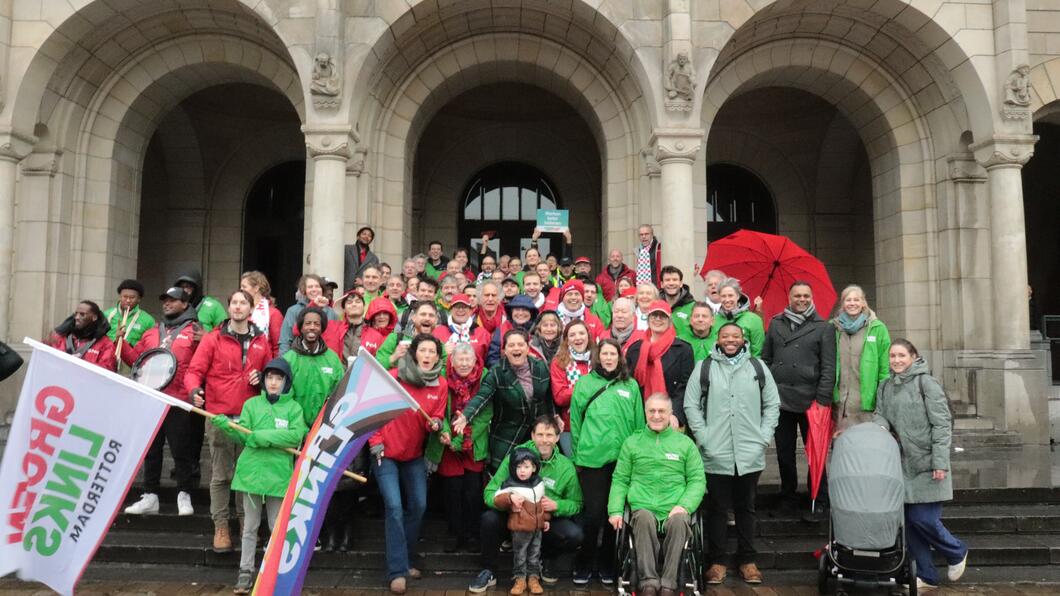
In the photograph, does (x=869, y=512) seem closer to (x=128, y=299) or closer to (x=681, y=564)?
(x=681, y=564)

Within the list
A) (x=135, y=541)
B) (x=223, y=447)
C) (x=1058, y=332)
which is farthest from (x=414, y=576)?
(x=1058, y=332)

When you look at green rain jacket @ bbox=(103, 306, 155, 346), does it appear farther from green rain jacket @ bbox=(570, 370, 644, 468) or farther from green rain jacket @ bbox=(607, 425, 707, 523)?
green rain jacket @ bbox=(607, 425, 707, 523)

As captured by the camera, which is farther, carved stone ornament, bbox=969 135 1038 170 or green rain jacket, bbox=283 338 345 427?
carved stone ornament, bbox=969 135 1038 170

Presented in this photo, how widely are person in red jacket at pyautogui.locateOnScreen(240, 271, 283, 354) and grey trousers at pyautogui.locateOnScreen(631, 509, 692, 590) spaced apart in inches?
141

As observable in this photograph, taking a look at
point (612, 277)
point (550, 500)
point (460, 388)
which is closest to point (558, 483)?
point (550, 500)

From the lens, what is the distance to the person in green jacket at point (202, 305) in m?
6.39

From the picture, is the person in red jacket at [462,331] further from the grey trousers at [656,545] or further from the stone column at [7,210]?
the stone column at [7,210]

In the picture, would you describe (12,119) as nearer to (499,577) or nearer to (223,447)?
(223,447)

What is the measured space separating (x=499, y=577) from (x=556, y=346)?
1.89 m

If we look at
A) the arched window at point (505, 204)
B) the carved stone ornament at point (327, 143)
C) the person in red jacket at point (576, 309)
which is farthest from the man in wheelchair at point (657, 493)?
the arched window at point (505, 204)

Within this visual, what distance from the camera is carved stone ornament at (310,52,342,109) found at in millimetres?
9633

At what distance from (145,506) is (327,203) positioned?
498 cm

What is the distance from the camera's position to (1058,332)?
48.7 ft

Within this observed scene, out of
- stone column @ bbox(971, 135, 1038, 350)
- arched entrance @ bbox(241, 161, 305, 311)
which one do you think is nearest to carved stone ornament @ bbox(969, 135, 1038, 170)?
stone column @ bbox(971, 135, 1038, 350)
